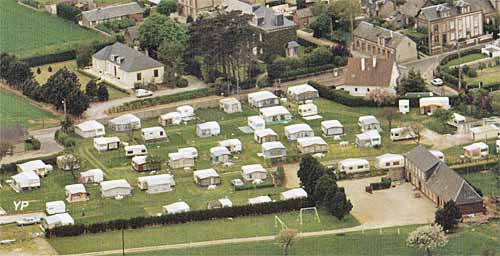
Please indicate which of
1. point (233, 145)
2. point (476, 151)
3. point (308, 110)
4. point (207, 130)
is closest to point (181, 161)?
point (233, 145)

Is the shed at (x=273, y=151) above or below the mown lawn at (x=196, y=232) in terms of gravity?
above

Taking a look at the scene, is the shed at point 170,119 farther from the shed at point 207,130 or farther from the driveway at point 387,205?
the driveway at point 387,205

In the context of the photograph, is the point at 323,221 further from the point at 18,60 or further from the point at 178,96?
the point at 18,60

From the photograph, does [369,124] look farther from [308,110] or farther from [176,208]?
[176,208]

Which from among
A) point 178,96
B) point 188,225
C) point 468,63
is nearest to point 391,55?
point 468,63

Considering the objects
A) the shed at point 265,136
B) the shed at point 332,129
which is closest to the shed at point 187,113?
the shed at point 265,136
